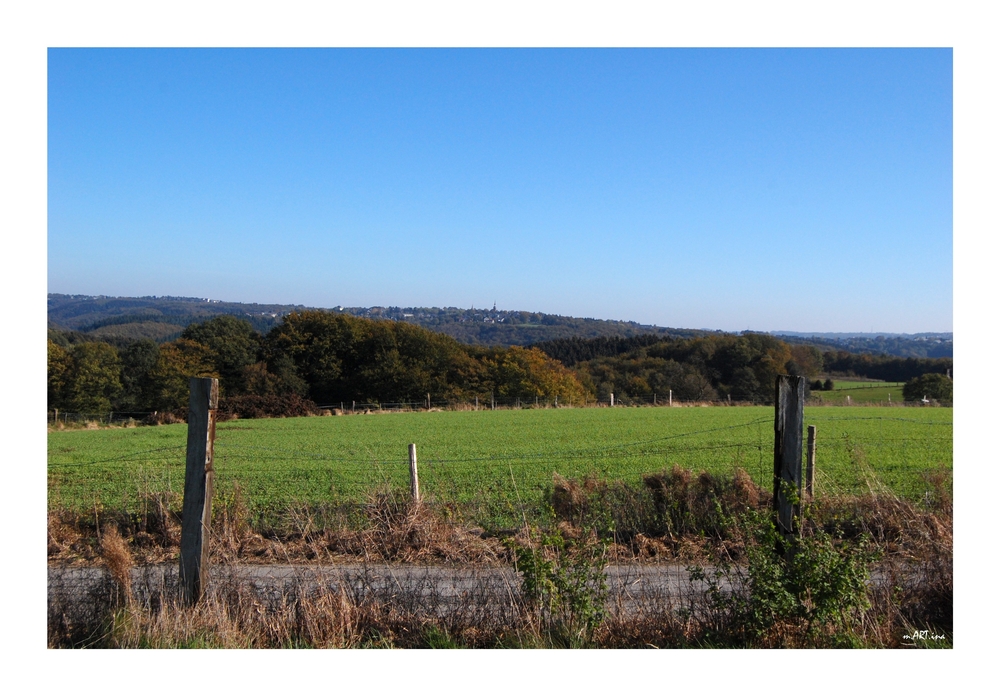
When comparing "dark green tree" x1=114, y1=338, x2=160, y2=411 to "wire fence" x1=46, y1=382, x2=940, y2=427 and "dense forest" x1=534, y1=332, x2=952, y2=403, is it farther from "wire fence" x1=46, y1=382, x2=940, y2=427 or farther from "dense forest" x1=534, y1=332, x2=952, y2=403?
"dense forest" x1=534, y1=332, x2=952, y2=403

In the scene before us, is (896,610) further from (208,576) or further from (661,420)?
(661,420)

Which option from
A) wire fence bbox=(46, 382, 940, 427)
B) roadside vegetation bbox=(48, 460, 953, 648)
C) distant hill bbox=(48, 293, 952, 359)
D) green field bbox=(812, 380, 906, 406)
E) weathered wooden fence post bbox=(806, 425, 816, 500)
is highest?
distant hill bbox=(48, 293, 952, 359)

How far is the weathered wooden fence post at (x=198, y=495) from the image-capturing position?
4.96m

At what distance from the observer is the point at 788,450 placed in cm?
527

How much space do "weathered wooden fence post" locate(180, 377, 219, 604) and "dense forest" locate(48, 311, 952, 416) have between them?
45.9 m

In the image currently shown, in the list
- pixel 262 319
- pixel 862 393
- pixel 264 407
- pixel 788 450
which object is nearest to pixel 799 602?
pixel 788 450

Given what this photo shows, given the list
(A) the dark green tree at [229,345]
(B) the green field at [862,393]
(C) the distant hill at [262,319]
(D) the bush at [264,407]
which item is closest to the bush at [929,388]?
(B) the green field at [862,393]

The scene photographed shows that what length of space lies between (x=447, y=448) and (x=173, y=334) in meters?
53.2

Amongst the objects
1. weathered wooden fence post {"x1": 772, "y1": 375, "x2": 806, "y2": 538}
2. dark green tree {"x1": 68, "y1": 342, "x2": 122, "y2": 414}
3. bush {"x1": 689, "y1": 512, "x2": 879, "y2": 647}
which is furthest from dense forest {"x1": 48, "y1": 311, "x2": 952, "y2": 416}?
bush {"x1": 689, "y1": 512, "x2": 879, "y2": 647}

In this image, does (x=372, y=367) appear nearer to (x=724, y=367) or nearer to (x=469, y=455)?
(x=724, y=367)

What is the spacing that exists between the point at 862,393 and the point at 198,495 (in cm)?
Answer: 6211

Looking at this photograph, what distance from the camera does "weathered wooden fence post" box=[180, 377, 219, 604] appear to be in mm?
4965

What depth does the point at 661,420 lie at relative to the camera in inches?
1462

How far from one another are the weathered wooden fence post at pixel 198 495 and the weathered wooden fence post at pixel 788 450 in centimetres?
422
